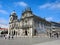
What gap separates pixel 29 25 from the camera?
184 ft

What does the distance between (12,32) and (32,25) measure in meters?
16.5

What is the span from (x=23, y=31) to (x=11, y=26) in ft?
37.4

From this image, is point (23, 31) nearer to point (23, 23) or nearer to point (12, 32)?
point (23, 23)

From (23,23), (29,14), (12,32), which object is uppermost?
(29,14)

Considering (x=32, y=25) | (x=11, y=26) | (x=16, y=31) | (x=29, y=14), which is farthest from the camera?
(x=11, y=26)

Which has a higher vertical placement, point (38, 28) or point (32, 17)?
point (32, 17)

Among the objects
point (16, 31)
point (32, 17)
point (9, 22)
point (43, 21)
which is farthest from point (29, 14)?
point (9, 22)

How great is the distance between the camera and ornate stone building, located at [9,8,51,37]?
54.4 m

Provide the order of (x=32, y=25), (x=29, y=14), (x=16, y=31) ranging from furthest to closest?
(x=16, y=31) < (x=29, y=14) < (x=32, y=25)

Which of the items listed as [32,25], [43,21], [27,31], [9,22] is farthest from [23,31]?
[9,22]

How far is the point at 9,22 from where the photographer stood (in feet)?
231

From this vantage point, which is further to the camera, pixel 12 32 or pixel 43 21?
pixel 12 32

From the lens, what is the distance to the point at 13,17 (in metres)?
69.6

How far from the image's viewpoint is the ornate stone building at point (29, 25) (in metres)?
54.4
